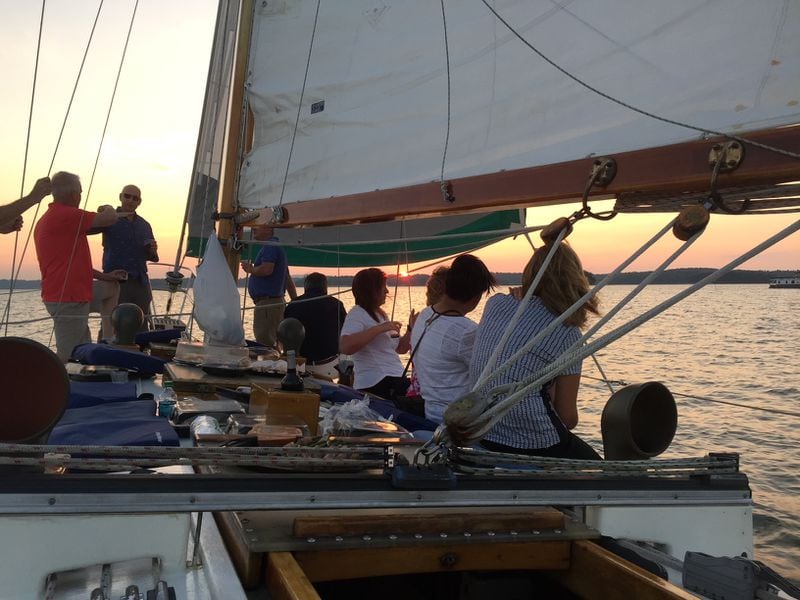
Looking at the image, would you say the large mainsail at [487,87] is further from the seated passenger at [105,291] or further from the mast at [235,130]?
the seated passenger at [105,291]

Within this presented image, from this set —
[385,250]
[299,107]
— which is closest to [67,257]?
[299,107]

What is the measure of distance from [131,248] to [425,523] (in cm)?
478

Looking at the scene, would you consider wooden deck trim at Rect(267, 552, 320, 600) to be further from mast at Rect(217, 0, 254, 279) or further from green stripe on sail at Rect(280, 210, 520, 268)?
green stripe on sail at Rect(280, 210, 520, 268)

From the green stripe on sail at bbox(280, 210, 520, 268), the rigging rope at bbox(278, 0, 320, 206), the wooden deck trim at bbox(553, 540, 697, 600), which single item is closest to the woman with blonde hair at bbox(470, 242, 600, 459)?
the wooden deck trim at bbox(553, 540, 697, 600)

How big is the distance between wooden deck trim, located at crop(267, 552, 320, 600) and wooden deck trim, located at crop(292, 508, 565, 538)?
0.27 ft

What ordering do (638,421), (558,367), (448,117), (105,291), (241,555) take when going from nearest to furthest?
(241,555) → (558,367) → (638,421) → (448,117) → (105,291)

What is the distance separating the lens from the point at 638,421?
76.4 inches

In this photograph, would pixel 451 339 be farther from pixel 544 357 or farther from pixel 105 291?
pixel 105 291

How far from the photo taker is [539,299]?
241cm

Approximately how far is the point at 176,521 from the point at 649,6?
1.54 m

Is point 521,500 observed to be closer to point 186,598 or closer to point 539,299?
point 186,598

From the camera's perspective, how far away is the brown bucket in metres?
1.90

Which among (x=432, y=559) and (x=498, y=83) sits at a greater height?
(x=498, y=83)

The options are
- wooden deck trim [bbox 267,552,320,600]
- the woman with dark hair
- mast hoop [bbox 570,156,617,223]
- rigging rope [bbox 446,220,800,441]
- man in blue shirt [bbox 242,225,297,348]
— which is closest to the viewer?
wooden deck trim [bbox 267,552,320,600]
